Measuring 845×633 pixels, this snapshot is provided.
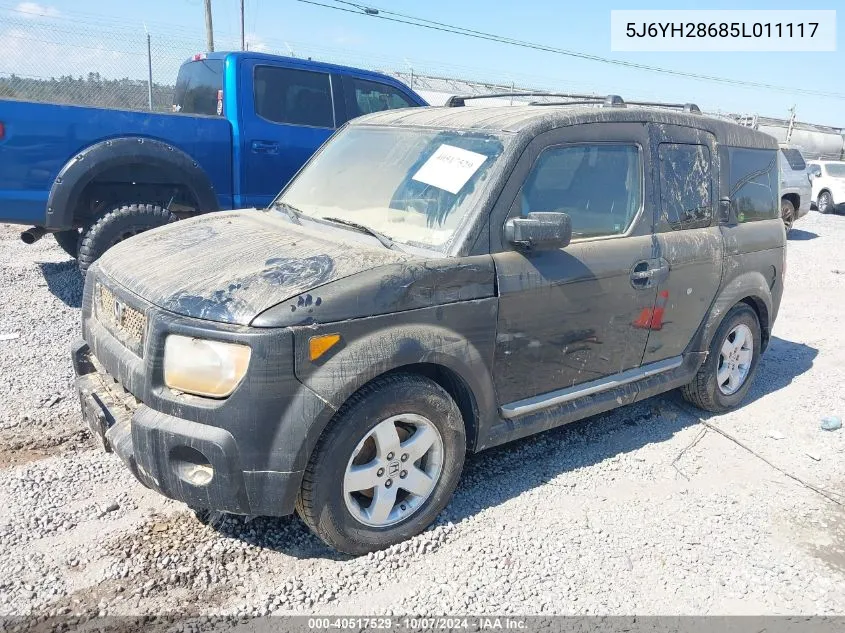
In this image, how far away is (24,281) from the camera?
21.5ft

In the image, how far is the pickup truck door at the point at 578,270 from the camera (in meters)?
3.23

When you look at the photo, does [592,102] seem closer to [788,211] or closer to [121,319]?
[121,319]

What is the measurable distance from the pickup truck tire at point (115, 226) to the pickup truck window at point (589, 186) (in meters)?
3.68

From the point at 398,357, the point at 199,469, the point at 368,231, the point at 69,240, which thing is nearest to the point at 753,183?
the point at 368,231

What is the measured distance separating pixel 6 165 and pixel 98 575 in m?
3.81

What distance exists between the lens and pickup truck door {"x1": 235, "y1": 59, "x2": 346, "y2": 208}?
6328 millimetres

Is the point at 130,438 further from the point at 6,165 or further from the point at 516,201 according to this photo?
the point at 6,165

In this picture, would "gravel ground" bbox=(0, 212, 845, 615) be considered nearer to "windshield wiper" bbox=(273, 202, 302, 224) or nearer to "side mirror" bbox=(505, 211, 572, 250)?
"side mirror" bbox=(505, 211, 572, 250)

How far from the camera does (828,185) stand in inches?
746

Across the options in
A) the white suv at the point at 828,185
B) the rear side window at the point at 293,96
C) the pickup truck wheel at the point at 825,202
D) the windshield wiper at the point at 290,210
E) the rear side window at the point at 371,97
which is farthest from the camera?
the pickup truck wheel at the point at 825,202

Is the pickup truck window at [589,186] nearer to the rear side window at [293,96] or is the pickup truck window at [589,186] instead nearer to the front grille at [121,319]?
the front grille at [121,319]

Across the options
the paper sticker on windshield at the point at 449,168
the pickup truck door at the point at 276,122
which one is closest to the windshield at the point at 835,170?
the pickup truck door at the point at 276,122

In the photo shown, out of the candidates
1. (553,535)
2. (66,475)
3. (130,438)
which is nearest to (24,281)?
(66,475)

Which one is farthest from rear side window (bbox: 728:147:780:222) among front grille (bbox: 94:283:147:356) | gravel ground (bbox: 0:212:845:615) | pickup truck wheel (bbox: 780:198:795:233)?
pickup truck wheel (bbox: 780:198:795:233)
